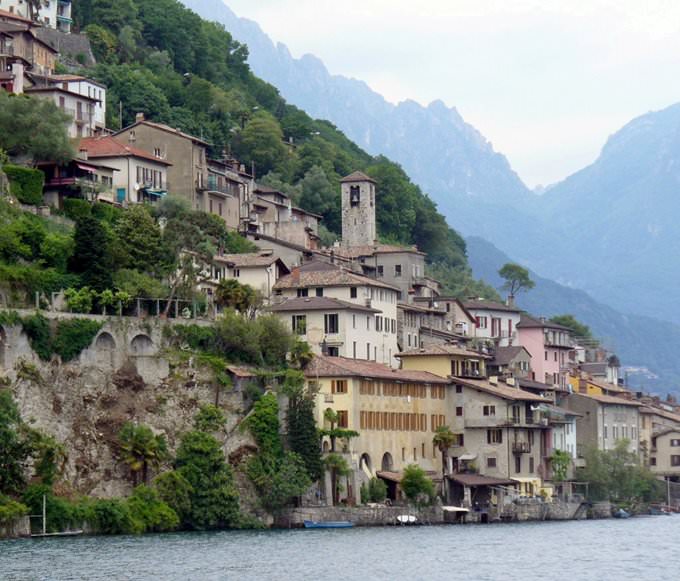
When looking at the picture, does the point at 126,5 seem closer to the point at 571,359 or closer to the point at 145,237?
the point at 571,359

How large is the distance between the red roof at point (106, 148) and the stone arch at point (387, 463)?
95.0ft

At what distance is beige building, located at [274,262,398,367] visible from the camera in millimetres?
124125

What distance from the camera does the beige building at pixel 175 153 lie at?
450 feet

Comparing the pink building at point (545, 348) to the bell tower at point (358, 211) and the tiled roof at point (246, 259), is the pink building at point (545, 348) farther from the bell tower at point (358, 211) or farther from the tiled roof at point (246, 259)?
the tiled roof at point (246, 259)

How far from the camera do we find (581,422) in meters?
150

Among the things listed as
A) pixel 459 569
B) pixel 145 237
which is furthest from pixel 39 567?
pixel 145 237

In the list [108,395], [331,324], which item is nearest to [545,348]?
[331,324]

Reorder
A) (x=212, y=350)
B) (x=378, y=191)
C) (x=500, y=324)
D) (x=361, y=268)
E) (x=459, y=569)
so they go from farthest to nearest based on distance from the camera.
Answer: (x=378, y=191) → (x=500, y=324) → (x=361, y=268) → (x=212, y=350) → (x=459, y=569)

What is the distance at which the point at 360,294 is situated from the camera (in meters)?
125

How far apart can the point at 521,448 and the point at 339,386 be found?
19.2 metres

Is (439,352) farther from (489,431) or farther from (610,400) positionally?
(610,400)

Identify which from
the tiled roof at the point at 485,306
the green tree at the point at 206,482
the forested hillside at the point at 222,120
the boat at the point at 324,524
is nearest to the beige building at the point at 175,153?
the forested hillside at the point at 222,120

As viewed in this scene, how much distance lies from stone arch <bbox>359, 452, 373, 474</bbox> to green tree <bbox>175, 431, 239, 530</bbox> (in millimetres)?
13773

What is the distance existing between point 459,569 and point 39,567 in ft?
58.9
